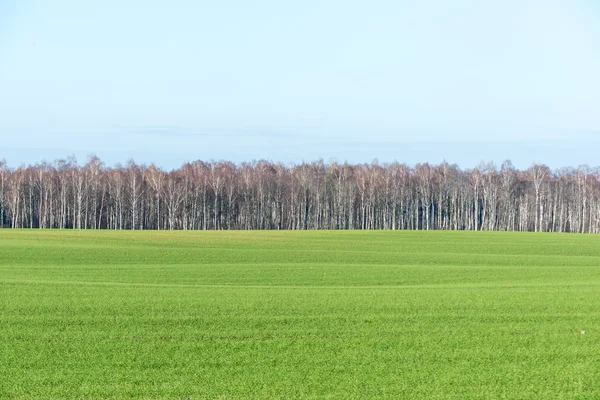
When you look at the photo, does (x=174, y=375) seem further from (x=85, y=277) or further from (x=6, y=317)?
(x=85, y=277)

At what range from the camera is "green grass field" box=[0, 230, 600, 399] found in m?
10.6

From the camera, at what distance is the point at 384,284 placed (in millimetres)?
26719

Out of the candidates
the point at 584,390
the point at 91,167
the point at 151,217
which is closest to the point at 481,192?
the point at 151,217

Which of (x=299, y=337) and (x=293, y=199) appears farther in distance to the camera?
(x=293, y=199)

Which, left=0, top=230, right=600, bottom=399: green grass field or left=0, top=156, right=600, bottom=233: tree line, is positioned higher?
left=0, top=156, right=600, bottom=233: tree line

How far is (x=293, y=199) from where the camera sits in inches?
4200

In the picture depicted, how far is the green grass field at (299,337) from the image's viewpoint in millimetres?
10570

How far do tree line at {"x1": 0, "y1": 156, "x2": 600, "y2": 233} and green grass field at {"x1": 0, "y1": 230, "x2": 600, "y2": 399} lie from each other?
76.5 m

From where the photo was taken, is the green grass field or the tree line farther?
the tree line

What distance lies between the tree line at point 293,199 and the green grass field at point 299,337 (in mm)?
76501

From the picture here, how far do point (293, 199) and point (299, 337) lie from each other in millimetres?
92502

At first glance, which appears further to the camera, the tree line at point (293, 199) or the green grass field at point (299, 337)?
the tree line at point (293, 199)

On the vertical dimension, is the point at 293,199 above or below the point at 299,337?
above

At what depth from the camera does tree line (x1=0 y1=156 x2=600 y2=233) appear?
10456 centimetres
